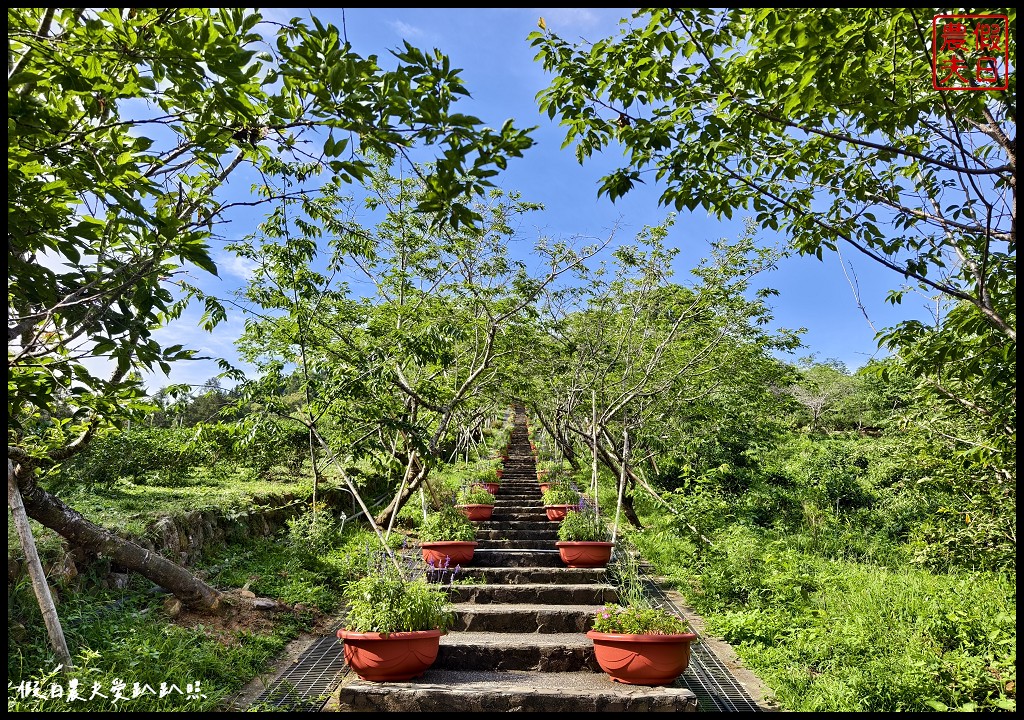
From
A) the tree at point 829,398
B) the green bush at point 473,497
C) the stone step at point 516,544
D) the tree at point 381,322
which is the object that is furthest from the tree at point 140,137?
the tree at point 829,398

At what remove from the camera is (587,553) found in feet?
22.3

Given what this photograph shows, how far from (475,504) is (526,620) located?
14.3ft

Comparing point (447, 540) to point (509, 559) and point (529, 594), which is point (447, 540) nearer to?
point (509, 559)

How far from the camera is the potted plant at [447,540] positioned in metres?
6.90

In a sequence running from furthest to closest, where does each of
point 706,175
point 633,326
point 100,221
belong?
1. point 633,326
2. point 706,175
3. point 100,221

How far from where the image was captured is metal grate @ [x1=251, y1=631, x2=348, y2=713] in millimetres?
3785

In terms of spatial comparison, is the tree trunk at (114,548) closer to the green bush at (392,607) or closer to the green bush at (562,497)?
the green bush at (392,607)

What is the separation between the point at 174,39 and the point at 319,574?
5784 mm

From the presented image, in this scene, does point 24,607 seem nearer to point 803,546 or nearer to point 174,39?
point 174,39

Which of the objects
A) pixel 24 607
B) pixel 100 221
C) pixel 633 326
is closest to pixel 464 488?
pixel 633 326

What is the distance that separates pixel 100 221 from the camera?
7.52ft

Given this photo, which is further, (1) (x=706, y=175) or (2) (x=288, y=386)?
(2) (x=288, y=386)

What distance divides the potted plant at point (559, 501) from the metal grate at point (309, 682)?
187 inches

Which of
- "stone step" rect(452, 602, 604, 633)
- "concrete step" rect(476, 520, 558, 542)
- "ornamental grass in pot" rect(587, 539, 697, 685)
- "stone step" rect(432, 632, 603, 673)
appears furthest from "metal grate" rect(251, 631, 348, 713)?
"concrete step" rect(476, 520, 558, 542)
